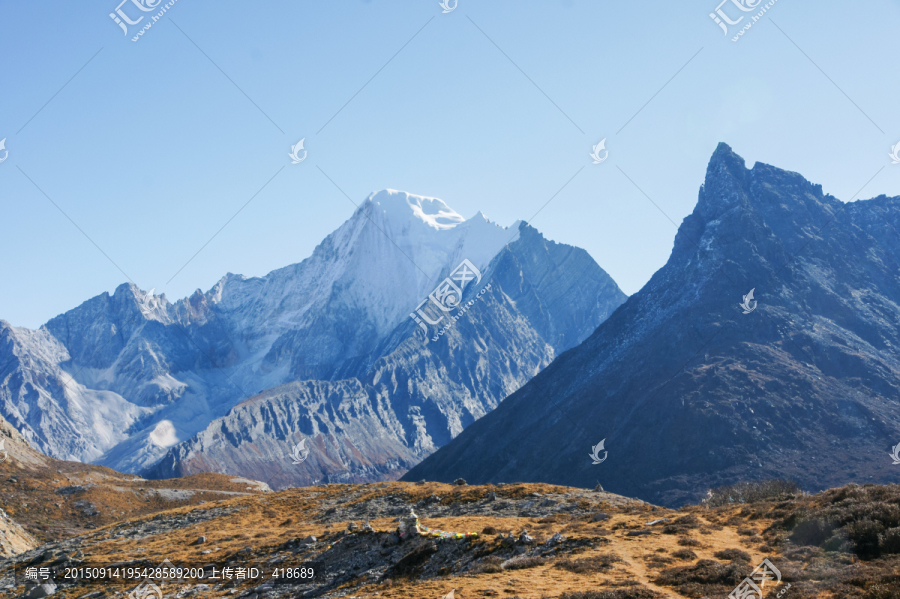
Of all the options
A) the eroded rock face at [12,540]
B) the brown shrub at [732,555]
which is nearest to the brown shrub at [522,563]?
the brown shrub at [732,555]

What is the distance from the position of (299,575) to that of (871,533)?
95.8 ft

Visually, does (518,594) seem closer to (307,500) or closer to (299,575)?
(299,575)

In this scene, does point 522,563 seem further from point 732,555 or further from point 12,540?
point 12,540

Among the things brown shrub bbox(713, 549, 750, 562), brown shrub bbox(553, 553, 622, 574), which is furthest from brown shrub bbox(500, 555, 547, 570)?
brown shrub bbox(713, 549, 750, 562)

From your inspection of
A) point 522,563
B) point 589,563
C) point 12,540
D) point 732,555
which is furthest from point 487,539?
point 12,540

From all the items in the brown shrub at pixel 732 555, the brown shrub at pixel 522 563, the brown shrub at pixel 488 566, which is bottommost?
the brown shrub at pixel 732 555

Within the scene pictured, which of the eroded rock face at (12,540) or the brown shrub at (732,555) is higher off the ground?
the eroded rock face at (12,540)

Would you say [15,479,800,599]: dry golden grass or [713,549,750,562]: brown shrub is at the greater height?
[15,479,800,599]: dry golden grass

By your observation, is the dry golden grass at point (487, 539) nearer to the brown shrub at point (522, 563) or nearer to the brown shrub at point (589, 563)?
the brown shrub at point (589, 563)

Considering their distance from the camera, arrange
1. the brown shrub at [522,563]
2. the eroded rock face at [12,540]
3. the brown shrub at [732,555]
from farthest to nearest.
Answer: the eroded rock face at [12,540], the brown shrub at [522,563], the brown shrub at [732,555]

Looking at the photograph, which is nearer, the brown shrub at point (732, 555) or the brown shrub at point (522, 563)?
the brown shrub at point (732, 555)

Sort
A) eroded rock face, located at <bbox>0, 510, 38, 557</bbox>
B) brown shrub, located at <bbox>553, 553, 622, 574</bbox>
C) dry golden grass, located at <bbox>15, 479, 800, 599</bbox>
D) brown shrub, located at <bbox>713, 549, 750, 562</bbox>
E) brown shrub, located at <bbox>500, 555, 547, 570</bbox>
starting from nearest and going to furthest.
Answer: dry golden grass, located at <bbox>15, 479, 800, 599</bbox>
brown shrub, located at <bbox>553, 553, 622, 574</bbox>
brown shrub, located at <bbox>713, 549, 750, 562</bbox>
brown shrub, located at <bbox>500, 555, 547, 570</bbox>
eroded rock face, located at <bbox>0, 510, 38, 557</bbox>

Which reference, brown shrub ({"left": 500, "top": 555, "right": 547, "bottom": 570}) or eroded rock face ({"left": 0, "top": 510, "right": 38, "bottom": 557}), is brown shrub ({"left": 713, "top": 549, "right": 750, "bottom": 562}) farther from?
eroded rock face ({"left": 0, "top": 510, "right": 38, "bottom": 557})

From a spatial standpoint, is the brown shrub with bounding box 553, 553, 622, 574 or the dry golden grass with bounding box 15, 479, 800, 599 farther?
the brown shrub with bounding box 553, 553, 622, 574
